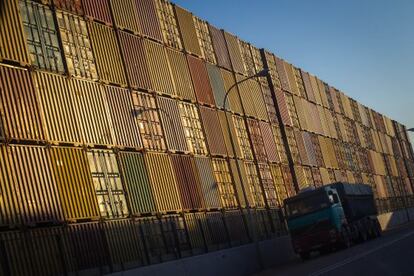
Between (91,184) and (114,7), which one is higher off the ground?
(114,7)

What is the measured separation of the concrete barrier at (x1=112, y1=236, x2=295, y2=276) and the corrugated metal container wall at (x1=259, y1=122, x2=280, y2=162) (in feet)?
16.2

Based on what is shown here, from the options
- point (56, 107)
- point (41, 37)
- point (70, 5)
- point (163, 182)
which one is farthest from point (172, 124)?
point (41, 37)

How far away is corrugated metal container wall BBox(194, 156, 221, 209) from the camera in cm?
2445

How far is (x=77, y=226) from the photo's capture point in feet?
54.0

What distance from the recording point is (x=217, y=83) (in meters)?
29.5

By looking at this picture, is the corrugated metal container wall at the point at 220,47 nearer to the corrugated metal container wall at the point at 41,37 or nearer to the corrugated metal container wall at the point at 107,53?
the corrugated metal container wall at the point at 107,53

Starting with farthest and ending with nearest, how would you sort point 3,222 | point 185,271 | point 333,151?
point 333,151 < point 185,271 < point 3,222

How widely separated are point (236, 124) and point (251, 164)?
86.4 inches

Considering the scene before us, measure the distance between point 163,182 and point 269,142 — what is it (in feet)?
43.2

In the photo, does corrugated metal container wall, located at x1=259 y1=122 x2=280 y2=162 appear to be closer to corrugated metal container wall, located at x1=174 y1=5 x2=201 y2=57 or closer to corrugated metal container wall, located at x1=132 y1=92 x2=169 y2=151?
corrugated metal container wall, located at x1=174 y1=5 x2=201 y2=57

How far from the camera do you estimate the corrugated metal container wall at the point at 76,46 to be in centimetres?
1895

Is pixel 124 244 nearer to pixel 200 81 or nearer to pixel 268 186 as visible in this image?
pixel 200 81

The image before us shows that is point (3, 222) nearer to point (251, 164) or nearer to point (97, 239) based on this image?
point (97, 239)

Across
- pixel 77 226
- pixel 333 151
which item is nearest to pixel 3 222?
pixel 77 226
